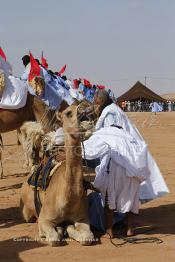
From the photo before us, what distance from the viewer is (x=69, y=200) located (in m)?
6.16

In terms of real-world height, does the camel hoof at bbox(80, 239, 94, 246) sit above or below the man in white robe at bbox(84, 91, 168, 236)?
below

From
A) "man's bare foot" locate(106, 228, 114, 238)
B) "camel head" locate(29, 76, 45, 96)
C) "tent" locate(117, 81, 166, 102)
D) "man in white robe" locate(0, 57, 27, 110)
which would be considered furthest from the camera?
"tent" locate(117, 81, 166, 102)

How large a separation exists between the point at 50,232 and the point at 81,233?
346 mm

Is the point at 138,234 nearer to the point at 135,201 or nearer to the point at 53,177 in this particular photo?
the point at 135,201

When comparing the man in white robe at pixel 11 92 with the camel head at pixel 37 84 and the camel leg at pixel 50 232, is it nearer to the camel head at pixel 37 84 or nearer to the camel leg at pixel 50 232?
the camel head at pixel 37 84

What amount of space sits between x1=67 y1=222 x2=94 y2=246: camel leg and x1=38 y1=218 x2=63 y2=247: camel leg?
12 cm

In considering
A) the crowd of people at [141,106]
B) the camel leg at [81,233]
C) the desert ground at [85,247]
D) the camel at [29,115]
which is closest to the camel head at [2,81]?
the camel at [29,115]

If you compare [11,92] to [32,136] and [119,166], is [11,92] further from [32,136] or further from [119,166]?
[119,166]

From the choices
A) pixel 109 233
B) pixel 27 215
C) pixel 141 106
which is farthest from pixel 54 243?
pixel 141 106

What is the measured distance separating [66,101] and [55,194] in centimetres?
515

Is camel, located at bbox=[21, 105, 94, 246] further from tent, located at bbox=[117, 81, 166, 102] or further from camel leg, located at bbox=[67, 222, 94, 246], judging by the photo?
tent, located at bbox=[117, 81, 166, 102]

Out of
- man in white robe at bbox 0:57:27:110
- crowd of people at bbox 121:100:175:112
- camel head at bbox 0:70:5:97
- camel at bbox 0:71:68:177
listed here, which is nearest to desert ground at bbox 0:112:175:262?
camel at bbox 0:71:68:177

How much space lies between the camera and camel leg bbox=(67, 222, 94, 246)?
6.14 meters

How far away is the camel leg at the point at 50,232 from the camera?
20.1 ft
